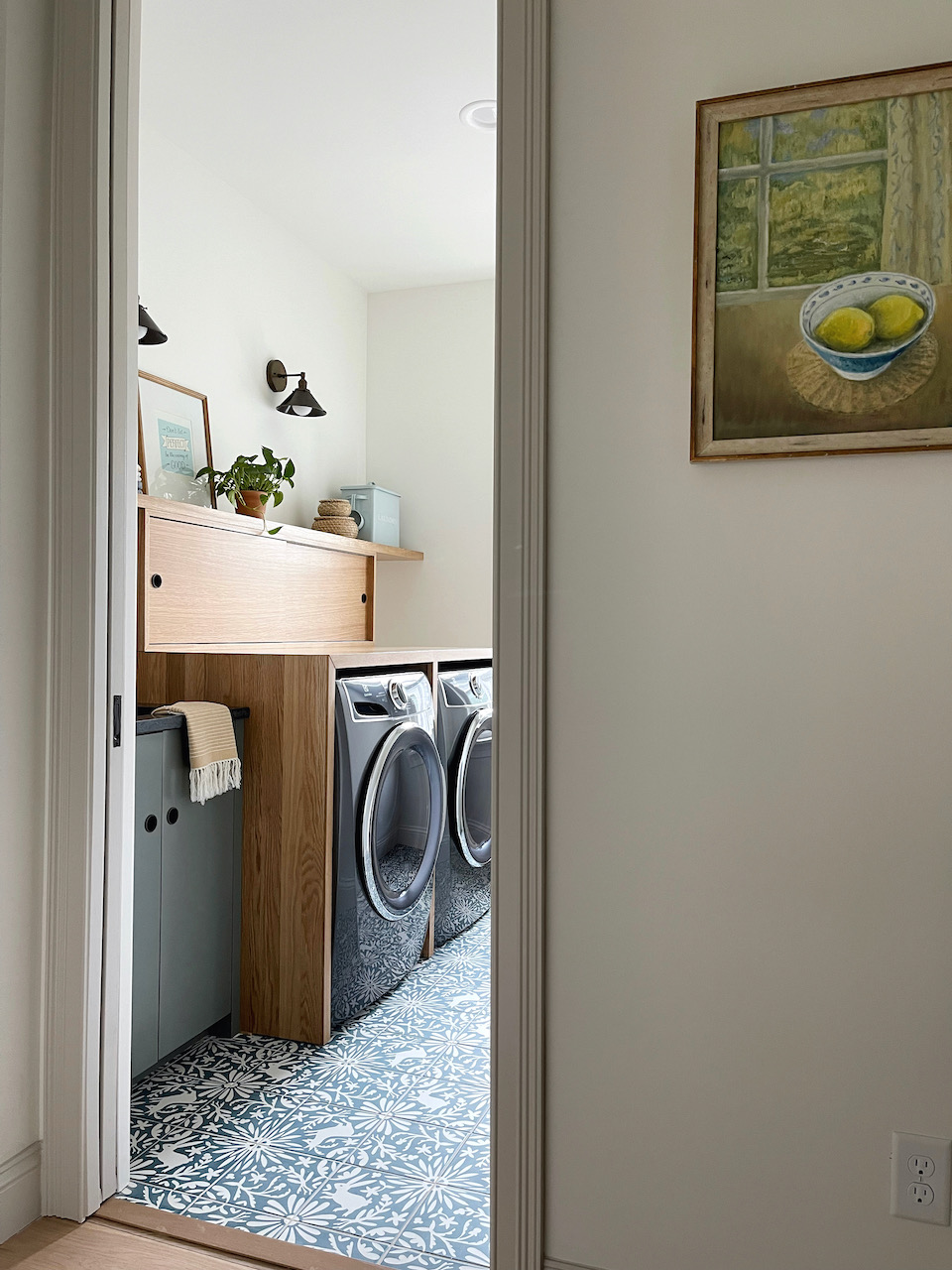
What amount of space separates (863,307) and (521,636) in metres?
0.65

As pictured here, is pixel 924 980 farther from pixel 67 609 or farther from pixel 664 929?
pixel 67 609

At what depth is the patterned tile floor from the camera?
1.68 metres

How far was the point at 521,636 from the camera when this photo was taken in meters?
1.42

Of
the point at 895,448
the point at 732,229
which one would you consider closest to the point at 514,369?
the point at 732,229

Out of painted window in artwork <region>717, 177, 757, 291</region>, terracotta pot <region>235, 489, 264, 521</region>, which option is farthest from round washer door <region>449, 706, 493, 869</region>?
painted window in artwork <region>717, 177, 757, 291</region>

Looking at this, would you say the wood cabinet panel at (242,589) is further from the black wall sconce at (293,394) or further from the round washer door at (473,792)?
the round washer door at (473,792)

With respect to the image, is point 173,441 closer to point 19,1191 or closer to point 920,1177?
point 19,1191

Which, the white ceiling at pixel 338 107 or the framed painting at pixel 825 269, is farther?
the white ceiling at pixel 338 107

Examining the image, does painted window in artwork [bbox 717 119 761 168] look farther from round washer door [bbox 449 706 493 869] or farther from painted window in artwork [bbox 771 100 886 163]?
round washer door [bbox 449 706 493 869]

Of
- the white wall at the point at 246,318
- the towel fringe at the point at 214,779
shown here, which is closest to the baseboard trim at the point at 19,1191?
the towel fringe at the point at 214,779

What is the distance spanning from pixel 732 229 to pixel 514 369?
357 millimetres

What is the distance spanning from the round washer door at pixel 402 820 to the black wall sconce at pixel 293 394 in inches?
61.0

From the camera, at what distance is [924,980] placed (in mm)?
1249

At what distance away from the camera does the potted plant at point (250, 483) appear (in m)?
3.15
